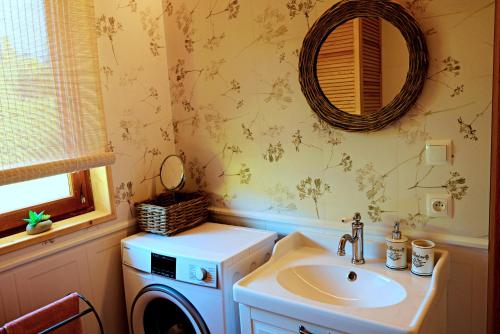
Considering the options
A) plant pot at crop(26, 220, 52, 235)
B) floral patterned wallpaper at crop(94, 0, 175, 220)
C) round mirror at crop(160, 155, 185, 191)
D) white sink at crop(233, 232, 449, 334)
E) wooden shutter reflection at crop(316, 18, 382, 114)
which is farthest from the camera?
round mirror at crop(160, 155, 185, 191)

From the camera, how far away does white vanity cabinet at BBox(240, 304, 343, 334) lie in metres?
1.39

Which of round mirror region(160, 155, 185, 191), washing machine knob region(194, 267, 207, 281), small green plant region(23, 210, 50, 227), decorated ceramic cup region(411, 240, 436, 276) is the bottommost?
washing machine knob region(194, 267, 207, 281)

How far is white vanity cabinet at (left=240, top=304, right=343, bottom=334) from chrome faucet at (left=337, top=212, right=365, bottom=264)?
0.36 m

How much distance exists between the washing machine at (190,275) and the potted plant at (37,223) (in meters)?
0.36

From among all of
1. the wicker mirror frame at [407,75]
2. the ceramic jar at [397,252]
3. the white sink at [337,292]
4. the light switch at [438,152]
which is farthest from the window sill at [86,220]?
the light switch at [438,152]

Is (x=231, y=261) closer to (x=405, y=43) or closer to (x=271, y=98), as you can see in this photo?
(x=271, y=98)

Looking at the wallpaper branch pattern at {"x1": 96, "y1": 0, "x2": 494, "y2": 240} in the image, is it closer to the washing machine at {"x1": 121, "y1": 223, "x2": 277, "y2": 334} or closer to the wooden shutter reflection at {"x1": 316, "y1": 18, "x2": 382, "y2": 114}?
the wooden shutter reflection at {"x1": 316, "y1": 18, "x2": 382, "y2": 114}

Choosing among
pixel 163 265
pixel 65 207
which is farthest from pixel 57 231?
pixel 163 265

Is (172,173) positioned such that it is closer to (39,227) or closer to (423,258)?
(39,227)

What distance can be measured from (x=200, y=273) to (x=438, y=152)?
106cm

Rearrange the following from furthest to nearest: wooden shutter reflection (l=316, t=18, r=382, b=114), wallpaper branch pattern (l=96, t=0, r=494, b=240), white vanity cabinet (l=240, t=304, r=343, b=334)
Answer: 1. wooden shutter reflection (l=316, t=18, r=382, b=114)
2. wallpaper branch pattern (l=96, t=0, r=494, b=240)
3. white vanity cabinet (l=240, t=304, r=343, b=334)

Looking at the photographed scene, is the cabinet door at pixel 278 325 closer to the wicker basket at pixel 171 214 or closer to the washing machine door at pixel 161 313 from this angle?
the washing machine door at pixel 161 313

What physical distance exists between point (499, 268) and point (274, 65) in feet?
3.98

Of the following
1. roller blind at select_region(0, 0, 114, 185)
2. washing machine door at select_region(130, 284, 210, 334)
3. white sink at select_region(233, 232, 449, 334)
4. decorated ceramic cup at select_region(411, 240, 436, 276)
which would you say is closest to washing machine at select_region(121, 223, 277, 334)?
washing machine door at select_region(130, 284, 210, 334)
